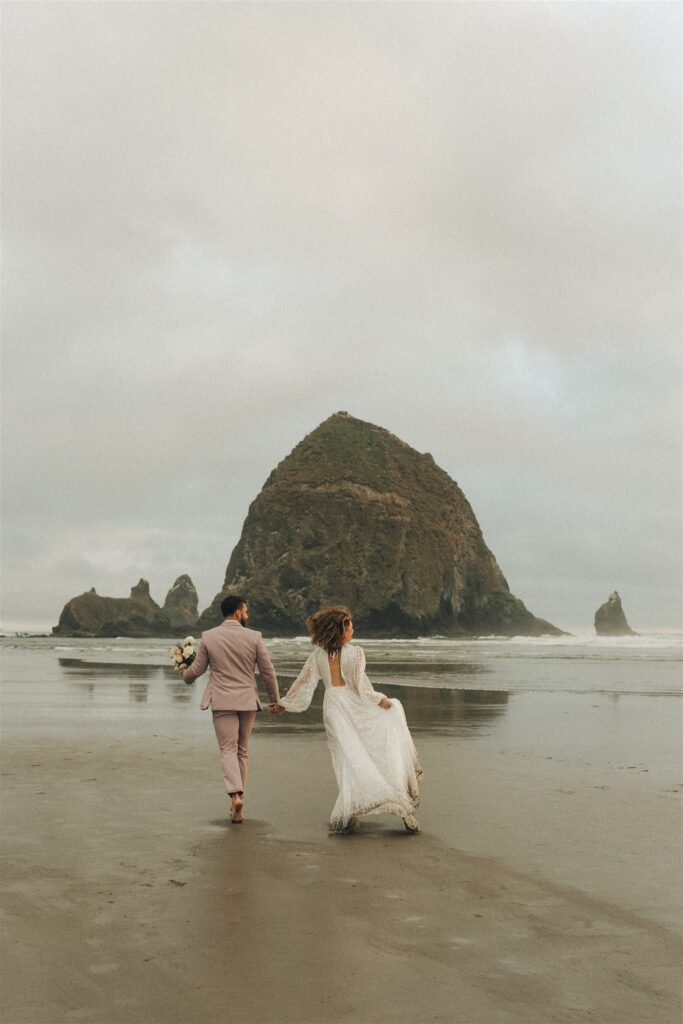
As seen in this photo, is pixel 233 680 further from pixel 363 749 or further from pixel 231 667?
pixel 363 749

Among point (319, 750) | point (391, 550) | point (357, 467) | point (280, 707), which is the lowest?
point (319, 750)

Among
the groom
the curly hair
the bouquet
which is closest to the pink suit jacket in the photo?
the groom

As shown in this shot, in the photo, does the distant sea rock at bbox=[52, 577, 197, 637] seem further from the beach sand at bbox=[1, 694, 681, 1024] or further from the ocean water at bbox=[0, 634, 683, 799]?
the beach sand at bbox=[1, 694, 681, 1024]

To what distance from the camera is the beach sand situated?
12.4ft

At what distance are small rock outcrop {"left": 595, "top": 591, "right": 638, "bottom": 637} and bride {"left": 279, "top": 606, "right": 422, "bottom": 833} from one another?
378ft

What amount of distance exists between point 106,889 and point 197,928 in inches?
39.0

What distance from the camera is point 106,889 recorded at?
539 centimetres

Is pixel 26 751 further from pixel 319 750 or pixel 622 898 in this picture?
pixel 622 898

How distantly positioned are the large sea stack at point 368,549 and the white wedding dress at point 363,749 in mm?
78957

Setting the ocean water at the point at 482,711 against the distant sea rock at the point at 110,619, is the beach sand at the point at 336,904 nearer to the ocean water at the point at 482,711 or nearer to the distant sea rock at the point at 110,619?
the ocean water at the point at 482,711

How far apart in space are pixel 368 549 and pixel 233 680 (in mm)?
86729

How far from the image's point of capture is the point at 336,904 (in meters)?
5.09

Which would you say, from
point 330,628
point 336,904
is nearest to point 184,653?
point 330,628

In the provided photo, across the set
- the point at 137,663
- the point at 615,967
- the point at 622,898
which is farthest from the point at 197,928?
the point at 137,663
